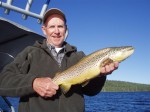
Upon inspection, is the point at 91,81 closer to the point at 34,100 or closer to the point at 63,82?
the point at 63,82

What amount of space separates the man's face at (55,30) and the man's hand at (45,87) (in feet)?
2.41

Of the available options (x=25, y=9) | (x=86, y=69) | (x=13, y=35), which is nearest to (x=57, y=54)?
(x=86, y=69)

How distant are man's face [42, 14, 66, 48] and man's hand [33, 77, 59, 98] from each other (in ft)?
2.41

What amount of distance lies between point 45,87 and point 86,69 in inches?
27.4

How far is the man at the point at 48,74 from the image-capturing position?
462 centimetres

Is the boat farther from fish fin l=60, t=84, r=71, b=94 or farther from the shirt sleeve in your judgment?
fish fin l=60, t=84, r=71, b=94

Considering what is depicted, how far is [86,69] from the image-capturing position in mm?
4773

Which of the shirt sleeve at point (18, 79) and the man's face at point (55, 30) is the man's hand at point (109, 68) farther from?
the shirt sleeve at point (18, 79)

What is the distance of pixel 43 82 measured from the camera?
4438 millimetres

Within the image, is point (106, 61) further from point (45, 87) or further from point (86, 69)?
point (45, 87)

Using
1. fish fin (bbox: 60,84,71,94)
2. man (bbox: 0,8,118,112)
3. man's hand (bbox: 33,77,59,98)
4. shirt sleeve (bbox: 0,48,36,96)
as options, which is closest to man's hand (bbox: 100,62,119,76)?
man (bbox: 0,8,118,112)

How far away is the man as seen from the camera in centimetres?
462

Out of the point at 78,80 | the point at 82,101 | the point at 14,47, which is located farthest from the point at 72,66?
the point at 14,47

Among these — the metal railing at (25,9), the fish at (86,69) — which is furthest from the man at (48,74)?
the metal railing at (25,9)
